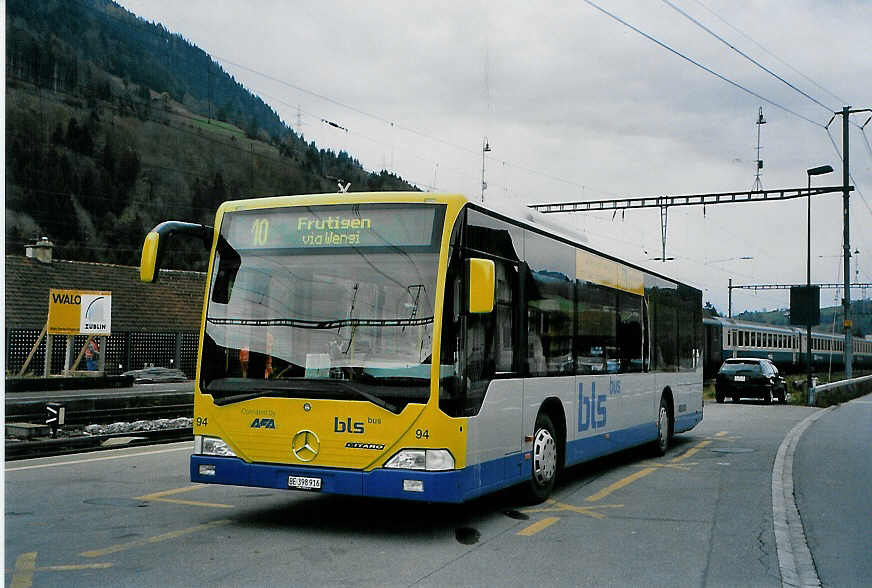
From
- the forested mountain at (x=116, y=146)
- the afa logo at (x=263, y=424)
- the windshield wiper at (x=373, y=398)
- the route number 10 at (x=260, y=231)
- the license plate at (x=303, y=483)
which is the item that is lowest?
the license plate at (x=303, y=483)

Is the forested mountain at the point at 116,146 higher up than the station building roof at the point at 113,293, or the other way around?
the forested mountain at the point at 116,146

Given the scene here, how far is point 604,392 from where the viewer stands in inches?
468

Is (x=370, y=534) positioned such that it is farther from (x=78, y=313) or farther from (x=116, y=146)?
(x=116, y=146)

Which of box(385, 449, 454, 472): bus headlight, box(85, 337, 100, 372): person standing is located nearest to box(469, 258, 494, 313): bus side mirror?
box(385, 449, 454, 472): bus headlight

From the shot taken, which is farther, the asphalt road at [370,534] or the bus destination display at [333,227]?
the bus destination display at [333,227]

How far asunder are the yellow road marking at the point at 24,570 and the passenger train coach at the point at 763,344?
39.8 meters

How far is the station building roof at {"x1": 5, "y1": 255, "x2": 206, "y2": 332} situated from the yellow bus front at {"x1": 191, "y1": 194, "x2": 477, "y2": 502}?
32919mm

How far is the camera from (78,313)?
30.6 metres

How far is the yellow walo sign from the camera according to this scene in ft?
99.1

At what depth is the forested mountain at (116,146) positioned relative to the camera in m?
95.7

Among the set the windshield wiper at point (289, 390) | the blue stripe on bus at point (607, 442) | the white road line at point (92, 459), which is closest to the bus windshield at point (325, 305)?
the windshield wiper at point (289, 390)

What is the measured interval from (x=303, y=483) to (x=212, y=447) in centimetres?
94

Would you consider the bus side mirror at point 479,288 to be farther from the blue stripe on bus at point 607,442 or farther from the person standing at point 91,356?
the person standing at point 91,356

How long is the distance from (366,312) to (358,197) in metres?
1.04
